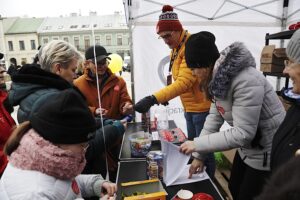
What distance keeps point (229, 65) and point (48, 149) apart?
907 millimetres

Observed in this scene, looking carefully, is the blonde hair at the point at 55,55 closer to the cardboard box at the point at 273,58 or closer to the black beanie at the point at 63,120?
the black beanie at the point at 63,120

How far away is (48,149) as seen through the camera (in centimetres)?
83

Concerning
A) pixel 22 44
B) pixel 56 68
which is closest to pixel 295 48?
pixel 56 68

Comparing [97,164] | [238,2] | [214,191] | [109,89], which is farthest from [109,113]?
[238,2]

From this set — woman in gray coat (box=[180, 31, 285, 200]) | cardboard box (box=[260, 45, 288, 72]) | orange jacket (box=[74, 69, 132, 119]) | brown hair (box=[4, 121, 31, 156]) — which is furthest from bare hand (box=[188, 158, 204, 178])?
cardboard box (box=[260, 45, 288, 72])

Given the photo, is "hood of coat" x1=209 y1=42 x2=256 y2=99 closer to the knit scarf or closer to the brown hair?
the knit scarf

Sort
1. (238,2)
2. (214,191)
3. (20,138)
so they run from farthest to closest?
(238,2) < (214,191) < (20,138)

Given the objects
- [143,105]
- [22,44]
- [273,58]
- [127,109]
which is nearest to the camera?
[143,105]

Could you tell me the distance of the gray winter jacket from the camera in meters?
1.22

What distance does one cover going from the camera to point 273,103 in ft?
4.31

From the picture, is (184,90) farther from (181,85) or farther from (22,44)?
(22,44)

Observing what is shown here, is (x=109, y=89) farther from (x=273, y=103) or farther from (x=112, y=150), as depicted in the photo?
(x=273, y=103)

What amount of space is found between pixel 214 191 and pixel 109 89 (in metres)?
1.46

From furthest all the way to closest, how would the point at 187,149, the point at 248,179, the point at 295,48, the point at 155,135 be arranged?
1. the point at 155,135
2. the point at 248,179
3. the point at 187,149
4. the point at 295,48
